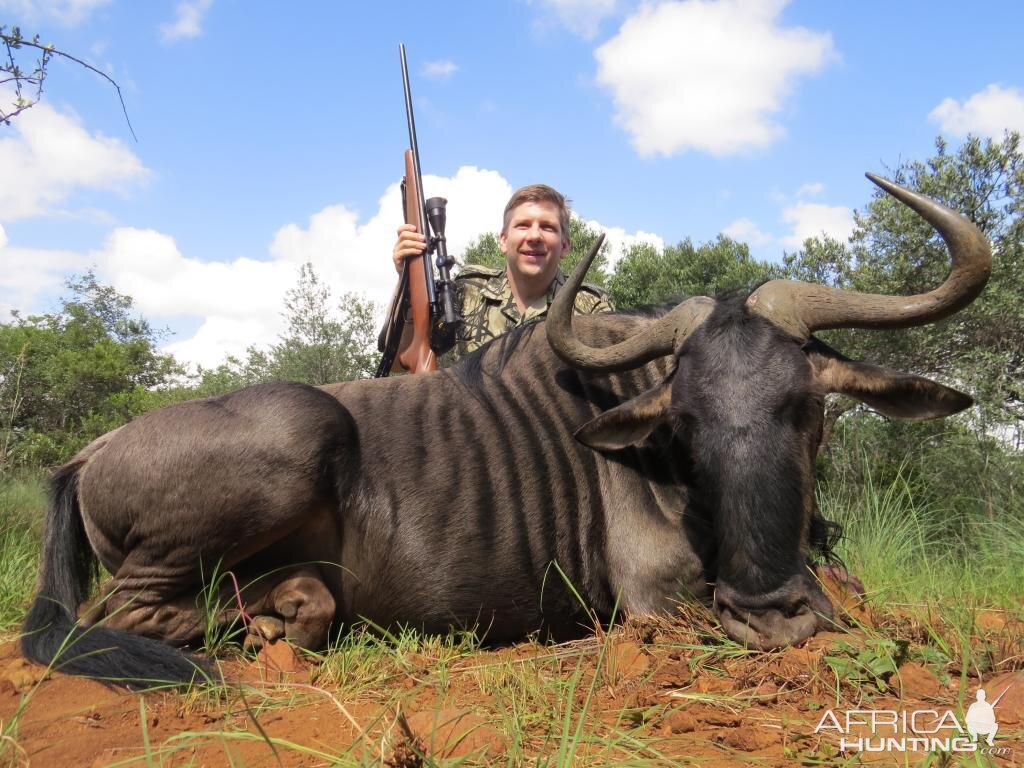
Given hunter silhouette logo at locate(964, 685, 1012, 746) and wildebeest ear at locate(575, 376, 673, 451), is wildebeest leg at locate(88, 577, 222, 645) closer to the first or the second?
wildebeest ear at locate(575, 376, 673, 451)

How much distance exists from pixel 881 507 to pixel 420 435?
4.46 m

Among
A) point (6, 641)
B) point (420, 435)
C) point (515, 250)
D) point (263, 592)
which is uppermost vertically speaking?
point (515, 250)

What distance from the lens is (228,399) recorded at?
139 inches

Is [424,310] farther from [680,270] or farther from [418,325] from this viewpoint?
[680,270]

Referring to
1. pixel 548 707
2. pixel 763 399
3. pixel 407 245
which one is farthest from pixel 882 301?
pixel 407 245

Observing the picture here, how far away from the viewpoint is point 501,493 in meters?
3.66

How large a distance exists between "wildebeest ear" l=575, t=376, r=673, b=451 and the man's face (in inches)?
124

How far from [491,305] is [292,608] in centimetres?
412

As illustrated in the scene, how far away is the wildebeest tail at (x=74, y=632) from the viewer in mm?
2766

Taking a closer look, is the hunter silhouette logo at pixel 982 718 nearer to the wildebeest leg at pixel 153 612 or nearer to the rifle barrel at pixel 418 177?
the wildebeest leg at pixel 153 612

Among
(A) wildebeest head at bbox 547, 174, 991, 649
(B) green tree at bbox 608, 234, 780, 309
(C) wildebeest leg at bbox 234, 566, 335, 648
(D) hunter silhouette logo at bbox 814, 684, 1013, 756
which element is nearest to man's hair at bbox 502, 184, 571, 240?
(A) wildebeest head at bbox 547, 174, 991, 649

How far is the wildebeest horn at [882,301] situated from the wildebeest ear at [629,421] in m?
0.58

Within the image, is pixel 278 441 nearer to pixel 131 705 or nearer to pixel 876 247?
pixel 131 705

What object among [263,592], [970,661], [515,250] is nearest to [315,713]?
[263,592]
